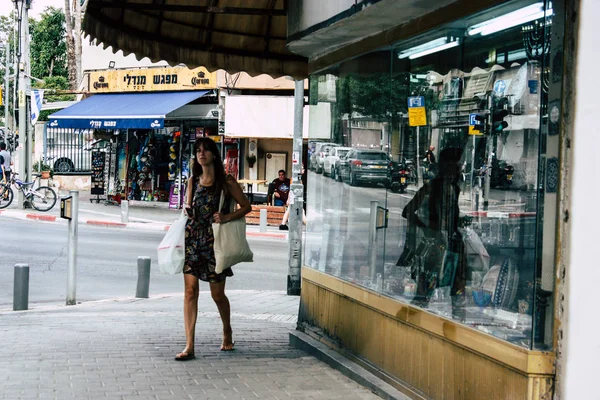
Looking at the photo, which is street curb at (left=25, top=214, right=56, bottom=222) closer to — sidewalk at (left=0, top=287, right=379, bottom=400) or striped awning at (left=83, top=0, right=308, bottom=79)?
sidewalk at (left=0, top=287, right=379, bottom=400)

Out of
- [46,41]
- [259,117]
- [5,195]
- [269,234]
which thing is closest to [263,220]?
[269,234]

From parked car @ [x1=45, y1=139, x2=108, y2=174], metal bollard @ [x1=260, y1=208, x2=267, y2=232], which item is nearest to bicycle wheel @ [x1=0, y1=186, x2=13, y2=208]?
metal bollard @ [x1=260, y1=208, x2=267, y2=232]

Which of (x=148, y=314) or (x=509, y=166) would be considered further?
(x=148, y=314)

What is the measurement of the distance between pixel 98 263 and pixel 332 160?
917cm

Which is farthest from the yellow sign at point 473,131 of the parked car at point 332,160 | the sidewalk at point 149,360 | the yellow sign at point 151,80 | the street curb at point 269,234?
the yellow sign at point 151,80

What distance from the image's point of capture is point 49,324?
932 cm

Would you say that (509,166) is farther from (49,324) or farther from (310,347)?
(49,324)

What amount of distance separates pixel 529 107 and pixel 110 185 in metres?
28.1

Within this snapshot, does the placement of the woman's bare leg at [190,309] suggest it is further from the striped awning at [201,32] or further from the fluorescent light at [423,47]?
the striped awning at [201,32]

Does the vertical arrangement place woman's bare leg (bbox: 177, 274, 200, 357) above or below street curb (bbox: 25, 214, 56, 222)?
above

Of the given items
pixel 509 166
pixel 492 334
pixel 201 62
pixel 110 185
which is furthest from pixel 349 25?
pixel 110 185

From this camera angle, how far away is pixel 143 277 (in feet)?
39.4

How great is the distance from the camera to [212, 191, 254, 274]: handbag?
7.33m

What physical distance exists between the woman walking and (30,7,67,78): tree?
185 feet
